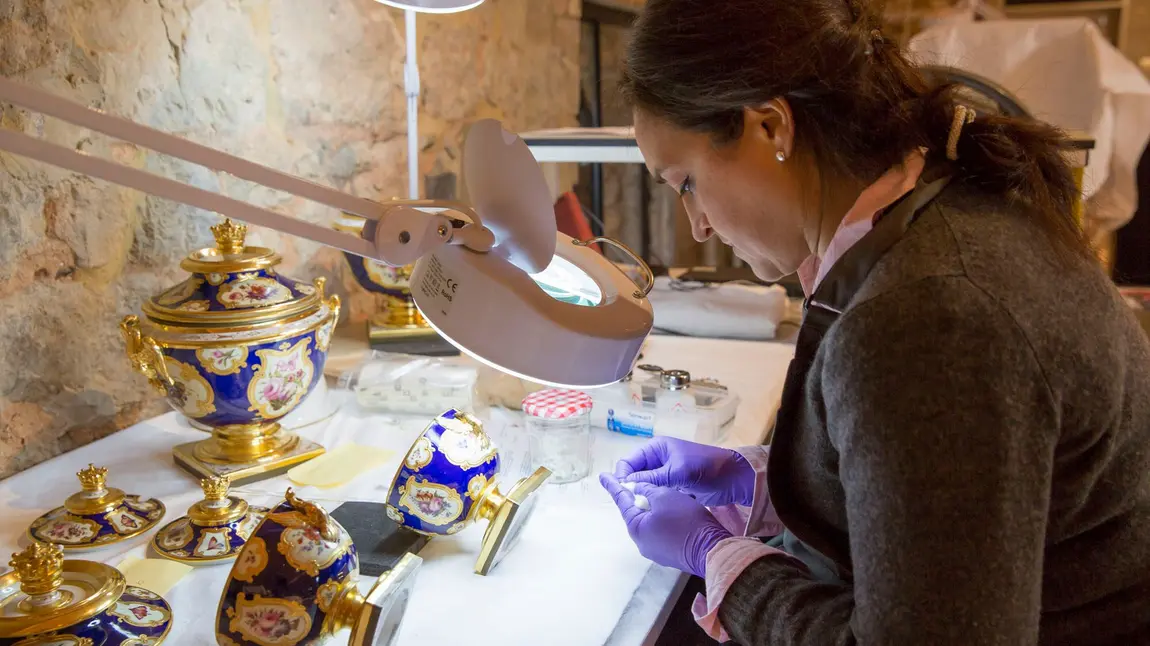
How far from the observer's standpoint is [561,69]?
10.1ft

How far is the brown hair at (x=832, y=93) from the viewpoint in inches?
31.3

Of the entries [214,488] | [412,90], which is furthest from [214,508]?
[412,90]

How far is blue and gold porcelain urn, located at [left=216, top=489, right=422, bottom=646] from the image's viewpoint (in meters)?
0.74

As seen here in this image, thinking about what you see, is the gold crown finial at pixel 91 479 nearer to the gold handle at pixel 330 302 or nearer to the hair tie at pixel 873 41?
the gold handle at pixel 330 302

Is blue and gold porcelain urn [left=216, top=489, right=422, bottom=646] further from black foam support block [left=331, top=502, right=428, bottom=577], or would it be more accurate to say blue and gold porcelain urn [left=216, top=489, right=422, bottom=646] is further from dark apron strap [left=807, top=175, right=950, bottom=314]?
dark apron strap [left=807, top=175, right=950, bottom=314]

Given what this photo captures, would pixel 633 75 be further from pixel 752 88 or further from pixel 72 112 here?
pixel 72 112

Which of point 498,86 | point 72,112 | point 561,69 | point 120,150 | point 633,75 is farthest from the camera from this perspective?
point 561,69

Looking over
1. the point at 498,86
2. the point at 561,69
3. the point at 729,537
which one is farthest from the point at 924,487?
the point at 561,69

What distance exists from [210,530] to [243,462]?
0.76 feet

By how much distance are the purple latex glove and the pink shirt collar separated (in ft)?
1.04

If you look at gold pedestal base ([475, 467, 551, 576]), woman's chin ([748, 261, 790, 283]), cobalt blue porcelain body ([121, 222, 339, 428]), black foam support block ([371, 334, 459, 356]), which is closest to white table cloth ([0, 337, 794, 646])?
gold pedestal base ([475, 467, 551, 576])

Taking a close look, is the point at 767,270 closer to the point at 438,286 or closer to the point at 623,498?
the point at 623,498

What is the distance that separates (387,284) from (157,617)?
0.98 m

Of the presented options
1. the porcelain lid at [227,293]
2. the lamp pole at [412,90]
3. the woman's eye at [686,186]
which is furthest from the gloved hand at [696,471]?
the lamp pole at [412,90]
